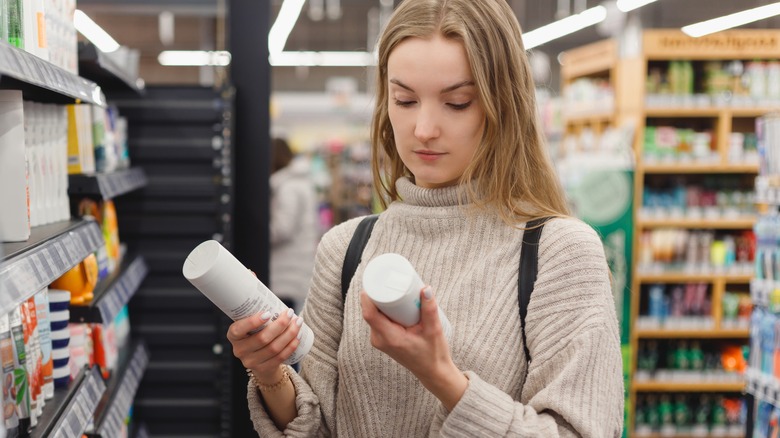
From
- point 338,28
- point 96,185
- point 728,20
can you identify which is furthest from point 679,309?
point 338,28

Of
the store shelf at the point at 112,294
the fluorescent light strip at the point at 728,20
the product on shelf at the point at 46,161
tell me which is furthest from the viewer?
the fluorescent light strip at the point at 728,20

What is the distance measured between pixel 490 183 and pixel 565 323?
323 mm

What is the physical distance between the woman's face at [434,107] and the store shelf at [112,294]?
111 cm

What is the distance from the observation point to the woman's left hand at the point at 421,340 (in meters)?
1.23

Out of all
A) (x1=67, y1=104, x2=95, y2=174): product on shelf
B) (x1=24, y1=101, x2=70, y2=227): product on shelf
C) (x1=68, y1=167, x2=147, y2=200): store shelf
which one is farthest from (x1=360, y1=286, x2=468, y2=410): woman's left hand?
(x1=67, y1=104, x2=95, y2=174): product on shelf

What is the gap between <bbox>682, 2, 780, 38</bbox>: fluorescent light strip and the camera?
18.6ft

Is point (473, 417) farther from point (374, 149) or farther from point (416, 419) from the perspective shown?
point (374, 149)

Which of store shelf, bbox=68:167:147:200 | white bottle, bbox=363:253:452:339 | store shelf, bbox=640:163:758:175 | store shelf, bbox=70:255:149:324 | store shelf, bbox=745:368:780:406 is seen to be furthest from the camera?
store shelf, bbox=640:163:758:175

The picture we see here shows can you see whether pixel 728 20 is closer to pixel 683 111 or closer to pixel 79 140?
pixel 683 111

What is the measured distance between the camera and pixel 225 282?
4.30ft

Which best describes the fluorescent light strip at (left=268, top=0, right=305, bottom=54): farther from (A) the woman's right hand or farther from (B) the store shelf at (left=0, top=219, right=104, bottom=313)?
(A) the woman's right hand

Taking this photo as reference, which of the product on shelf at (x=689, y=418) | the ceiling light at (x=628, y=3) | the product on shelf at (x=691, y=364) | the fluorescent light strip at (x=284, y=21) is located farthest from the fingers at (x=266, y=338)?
the ceiling light at (x=628, y=3)

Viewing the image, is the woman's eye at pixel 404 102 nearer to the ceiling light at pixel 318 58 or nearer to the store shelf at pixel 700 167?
the store shelf at pixel 700 167

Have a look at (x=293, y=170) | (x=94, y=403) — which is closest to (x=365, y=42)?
(x=293, y=170)
